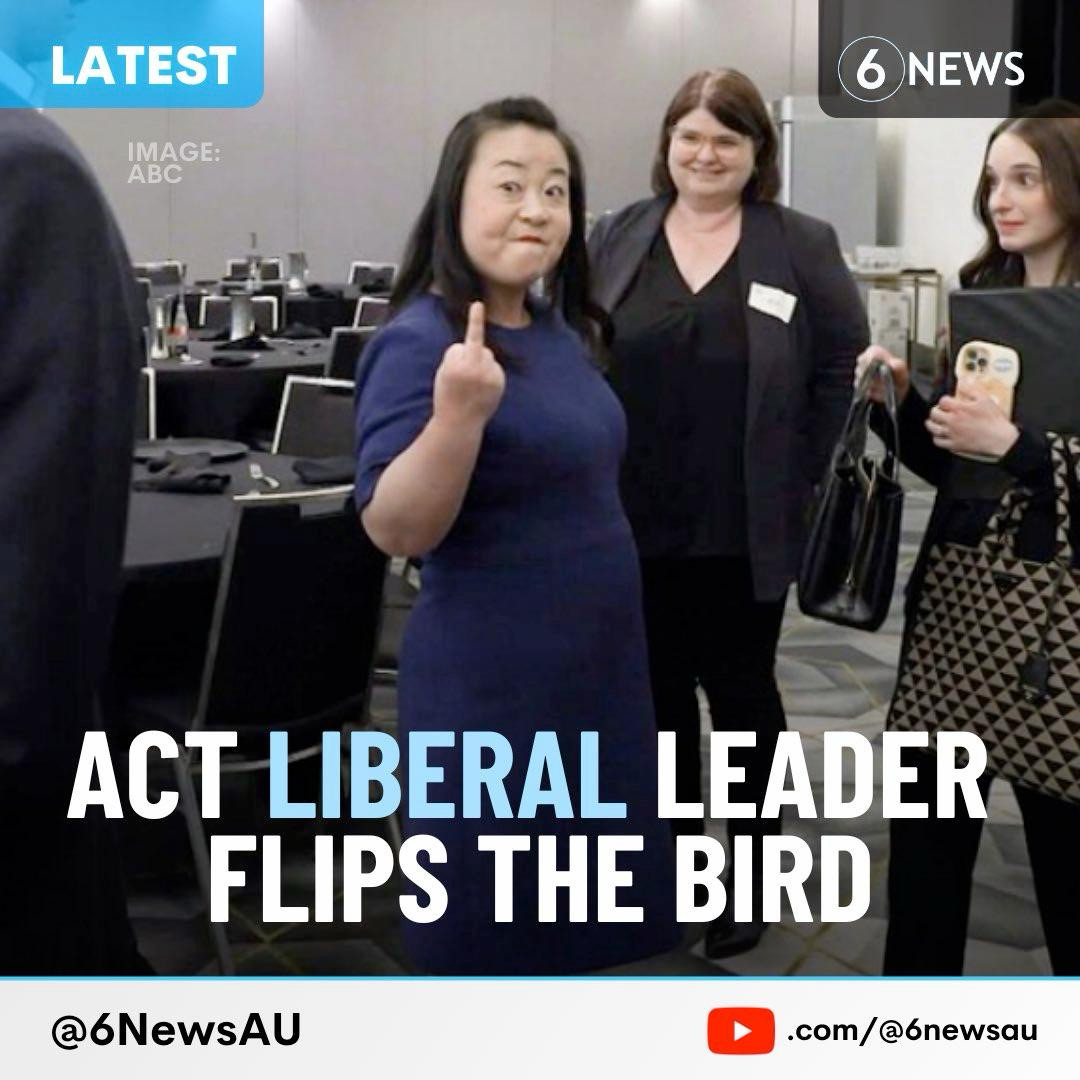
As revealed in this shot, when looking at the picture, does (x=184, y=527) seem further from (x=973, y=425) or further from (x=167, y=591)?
(x=973, y=425)

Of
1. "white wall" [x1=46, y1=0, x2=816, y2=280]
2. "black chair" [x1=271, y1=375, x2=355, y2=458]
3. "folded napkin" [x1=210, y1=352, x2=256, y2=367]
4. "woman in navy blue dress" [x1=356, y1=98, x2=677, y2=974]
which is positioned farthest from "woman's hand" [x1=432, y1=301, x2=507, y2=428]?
"folded napkin" [x1=210, y1=352, x2=256, y2=367]

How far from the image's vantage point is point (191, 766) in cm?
204

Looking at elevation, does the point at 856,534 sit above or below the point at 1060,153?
below

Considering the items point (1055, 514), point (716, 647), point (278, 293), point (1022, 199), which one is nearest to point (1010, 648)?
point (1055, 514)

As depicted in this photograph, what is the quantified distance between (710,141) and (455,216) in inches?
30.7

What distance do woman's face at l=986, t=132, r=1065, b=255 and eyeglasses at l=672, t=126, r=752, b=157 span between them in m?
0.61

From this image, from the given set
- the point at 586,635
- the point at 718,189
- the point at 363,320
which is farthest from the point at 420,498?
the point at 363,320

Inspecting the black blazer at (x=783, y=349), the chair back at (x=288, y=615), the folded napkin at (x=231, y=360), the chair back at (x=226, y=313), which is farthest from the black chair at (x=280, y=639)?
the chair back at (x=226, y=313)

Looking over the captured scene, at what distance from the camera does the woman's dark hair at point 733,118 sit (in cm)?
189

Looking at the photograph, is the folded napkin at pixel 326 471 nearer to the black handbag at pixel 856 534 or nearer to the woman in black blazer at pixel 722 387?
the woman in black blazer at pixel 722 387

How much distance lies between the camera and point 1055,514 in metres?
1.31

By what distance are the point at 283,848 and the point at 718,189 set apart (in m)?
1.04

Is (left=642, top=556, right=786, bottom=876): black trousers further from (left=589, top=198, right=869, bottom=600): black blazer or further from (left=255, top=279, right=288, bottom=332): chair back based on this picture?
(left=255, top=279, right=288, bottom=332): chair back
